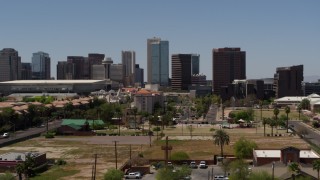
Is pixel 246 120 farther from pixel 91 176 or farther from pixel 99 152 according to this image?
pixel 91 176

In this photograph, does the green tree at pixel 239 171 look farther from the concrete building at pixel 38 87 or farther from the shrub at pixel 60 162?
the concrete building at pixel 38 87

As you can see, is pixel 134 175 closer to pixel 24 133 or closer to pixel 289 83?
pixel 24 133

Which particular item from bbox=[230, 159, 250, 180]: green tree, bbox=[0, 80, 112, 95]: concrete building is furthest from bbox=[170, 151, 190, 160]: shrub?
bbox=[0, 80, 112, 95]: concrete building

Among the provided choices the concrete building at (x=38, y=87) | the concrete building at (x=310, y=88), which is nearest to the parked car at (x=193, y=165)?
the concrete building at (x=38, y=87)

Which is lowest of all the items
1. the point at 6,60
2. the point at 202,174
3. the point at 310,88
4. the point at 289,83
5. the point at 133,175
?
the point at 202,174

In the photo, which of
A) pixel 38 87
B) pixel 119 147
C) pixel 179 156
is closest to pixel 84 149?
pixel 119 147

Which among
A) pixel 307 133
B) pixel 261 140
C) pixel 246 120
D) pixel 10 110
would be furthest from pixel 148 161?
pixel 246 120

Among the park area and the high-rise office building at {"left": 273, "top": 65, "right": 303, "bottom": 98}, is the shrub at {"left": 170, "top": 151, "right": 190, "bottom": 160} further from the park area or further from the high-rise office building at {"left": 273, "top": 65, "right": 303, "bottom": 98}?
the high-rise office building at {"left": 273, "top": 65, "right": 303, "bottom": 98}
